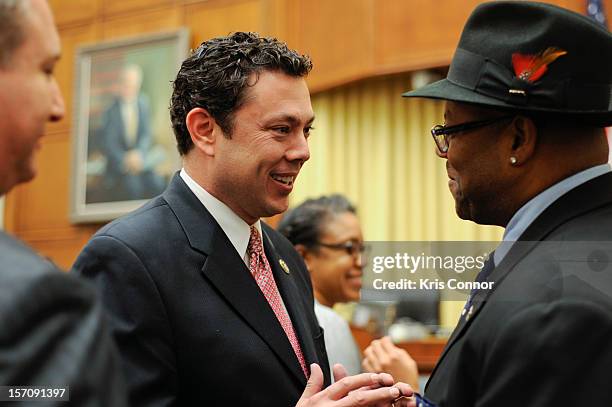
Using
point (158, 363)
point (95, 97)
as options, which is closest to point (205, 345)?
point (158, 363)

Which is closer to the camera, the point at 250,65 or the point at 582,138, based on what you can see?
the point at 582,138

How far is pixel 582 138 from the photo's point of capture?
175cm

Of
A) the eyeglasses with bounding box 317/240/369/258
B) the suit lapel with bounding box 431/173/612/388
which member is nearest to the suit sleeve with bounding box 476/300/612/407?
the suit lapel with bounding box 431/173/612/388

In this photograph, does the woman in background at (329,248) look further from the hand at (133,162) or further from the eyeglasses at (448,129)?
the hand at (133,162)

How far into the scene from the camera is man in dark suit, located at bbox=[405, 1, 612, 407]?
148 cm

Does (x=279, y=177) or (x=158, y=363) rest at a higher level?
(x=279, y=177)

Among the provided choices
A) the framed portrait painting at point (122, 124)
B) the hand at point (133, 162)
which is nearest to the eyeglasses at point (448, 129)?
the framed portrait painting at point (122, 124)

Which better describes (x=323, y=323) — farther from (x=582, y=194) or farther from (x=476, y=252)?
(x=582, y=194)

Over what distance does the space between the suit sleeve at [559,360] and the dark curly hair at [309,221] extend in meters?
2.33

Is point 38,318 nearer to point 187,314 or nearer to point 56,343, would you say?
point 56,343

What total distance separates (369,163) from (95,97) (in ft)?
9.93

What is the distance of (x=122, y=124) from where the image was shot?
28.7ft

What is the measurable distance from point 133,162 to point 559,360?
7.48 m

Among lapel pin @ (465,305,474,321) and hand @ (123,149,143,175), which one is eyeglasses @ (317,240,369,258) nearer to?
lapel pin @ (465,305,474,321)
